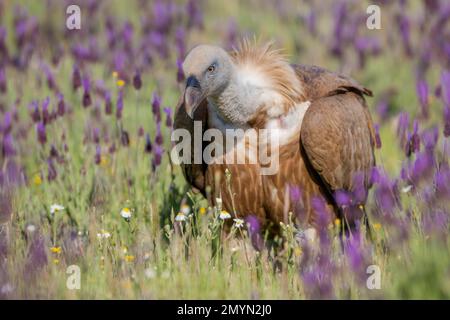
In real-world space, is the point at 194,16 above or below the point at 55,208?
above

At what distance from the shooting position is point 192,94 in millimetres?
4773

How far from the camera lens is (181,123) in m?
5.43

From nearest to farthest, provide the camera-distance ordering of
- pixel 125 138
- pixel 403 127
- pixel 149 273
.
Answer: pixel 149 273 → pixel 403 127 → pixel 125 138

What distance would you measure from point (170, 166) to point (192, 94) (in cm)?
109

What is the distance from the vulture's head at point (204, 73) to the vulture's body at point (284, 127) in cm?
1

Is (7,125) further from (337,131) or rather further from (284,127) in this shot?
(337,131)

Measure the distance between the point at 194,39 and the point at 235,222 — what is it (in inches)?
177

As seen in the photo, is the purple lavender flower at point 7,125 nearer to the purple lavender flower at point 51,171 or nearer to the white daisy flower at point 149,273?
the purple lavender flower at point 51,171

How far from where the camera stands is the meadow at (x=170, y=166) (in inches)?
163

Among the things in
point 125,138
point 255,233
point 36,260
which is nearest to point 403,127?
point 255,233

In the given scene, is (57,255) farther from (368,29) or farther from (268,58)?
(368,29)

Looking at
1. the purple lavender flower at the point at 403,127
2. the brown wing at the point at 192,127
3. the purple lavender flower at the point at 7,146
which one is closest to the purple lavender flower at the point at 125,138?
the brown wing at the point at 192,127
